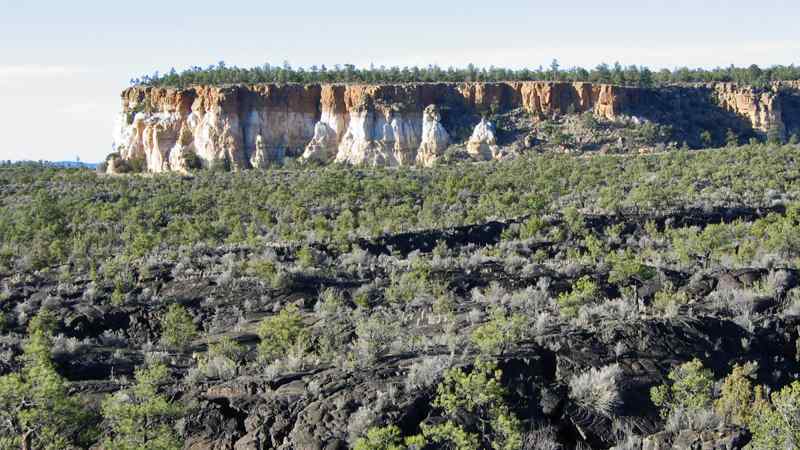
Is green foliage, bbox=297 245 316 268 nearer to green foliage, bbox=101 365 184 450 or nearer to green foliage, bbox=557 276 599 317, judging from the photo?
green foliage, bbox=557 276 599 317

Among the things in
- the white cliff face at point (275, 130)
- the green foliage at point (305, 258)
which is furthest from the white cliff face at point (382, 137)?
the green foliage at point (305, 258)

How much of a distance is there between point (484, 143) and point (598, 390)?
6684cm

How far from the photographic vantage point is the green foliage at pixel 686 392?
15.2 metres

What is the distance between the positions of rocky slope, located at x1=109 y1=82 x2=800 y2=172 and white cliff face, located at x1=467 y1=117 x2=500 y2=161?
0.11 m

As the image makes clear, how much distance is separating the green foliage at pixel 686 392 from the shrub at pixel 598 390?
2.18 ft

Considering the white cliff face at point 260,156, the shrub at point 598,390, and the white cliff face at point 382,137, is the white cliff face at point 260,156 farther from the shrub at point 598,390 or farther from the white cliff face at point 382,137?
the shrub at point 598,390

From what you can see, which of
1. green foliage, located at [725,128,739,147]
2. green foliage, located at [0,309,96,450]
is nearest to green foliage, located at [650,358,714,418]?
green foliage, located at [0,309,96,450]

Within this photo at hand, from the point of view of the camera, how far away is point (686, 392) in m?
15.6

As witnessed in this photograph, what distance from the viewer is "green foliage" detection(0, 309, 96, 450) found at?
1452 cm

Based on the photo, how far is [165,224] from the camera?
48.3 meters

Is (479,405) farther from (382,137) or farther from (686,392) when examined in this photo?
(382,137)

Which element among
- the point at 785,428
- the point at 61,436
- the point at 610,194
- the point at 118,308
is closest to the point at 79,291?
the point at 118,308

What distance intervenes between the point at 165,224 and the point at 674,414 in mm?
37237

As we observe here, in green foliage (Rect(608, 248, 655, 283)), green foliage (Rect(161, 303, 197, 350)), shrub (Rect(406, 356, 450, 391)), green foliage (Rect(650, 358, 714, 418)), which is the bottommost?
green foliage (Rect(161, 303, 197, 350))
